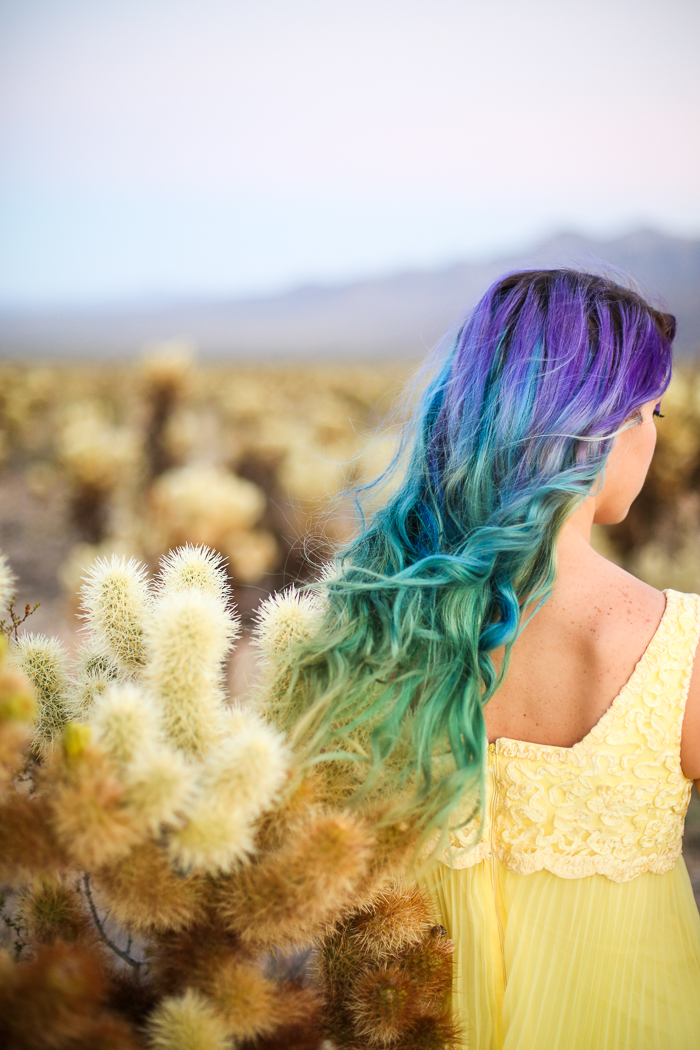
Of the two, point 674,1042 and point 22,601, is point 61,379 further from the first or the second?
point 674,1042

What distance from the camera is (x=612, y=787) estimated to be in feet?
3.90

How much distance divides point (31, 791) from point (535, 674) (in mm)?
932

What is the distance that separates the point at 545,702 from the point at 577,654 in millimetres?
120

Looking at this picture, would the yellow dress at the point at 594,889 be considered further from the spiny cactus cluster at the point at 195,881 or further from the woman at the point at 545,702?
the spiny cactus cluster at the point at 195,881

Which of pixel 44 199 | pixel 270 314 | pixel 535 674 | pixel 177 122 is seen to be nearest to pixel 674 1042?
pixel 535 674

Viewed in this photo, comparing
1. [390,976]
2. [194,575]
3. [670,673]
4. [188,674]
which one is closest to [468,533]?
[670,673]

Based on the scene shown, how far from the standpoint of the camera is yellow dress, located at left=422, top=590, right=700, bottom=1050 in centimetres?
118

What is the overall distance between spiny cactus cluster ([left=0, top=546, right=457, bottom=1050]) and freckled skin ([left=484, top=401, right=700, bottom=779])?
0.43m

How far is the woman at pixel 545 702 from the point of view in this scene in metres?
1.17

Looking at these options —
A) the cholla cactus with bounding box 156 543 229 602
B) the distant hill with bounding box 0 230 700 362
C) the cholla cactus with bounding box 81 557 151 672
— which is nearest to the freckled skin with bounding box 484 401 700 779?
the cholla cactus with bounding box 156 543 229 602

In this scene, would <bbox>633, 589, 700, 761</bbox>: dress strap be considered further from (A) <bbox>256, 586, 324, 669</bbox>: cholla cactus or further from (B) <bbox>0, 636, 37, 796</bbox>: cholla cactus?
(B) <bbox>0, 636, 37, 796</bbox>: cholla cactus

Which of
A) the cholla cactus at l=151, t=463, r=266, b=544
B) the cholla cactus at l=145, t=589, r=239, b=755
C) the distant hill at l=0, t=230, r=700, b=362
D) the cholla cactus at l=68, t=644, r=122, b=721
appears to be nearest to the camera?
the cholla cactus at l=145, t=589, r=239, b=755

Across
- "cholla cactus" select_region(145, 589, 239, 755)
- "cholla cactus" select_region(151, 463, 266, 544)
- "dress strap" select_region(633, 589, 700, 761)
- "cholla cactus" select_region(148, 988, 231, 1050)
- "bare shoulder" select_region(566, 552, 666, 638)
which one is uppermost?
"cholla cactus" select_region(145, 589, 239, 755)

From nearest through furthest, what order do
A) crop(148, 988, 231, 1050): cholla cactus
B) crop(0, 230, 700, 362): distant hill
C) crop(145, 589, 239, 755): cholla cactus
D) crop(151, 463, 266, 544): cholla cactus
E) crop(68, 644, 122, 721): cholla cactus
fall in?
crop(148, 988, 231, 1050): cholla cactus → crop(145, 589, 239, 755): cholla cactus → crop(68, 644, 122, 721): cholla cactus → crop(151, 463, 266, 544): cholla cactus → crop(0, 230, 700, 362): distant hill
